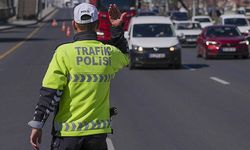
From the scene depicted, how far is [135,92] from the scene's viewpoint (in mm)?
17734

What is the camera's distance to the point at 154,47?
25.4m

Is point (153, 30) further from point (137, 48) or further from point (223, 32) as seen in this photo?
point (223, 32)

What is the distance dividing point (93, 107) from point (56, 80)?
12.5 inches

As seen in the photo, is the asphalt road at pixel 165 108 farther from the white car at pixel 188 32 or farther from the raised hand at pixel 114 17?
the white car at pixel 188 32

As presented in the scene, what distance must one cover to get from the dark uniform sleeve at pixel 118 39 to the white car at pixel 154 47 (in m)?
19.1

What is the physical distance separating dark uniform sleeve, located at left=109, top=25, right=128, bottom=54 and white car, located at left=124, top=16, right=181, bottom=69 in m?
19.1

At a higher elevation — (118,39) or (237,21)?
(118,39)

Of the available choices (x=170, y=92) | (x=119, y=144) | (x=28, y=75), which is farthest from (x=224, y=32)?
(x=119, y=144)

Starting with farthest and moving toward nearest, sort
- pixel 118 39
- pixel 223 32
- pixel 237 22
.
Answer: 1. pixel 237 22
2. pixel 223 32
3. pixel 118 39

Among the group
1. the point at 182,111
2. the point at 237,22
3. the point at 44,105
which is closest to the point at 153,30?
the point at 182,111

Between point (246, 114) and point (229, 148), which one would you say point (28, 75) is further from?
point (229, 148)

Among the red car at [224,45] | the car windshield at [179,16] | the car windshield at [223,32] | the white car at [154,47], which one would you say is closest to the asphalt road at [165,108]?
the white car at [154,47]

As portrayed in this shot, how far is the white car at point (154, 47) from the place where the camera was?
997 inches

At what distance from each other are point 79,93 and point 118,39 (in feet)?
3.03
